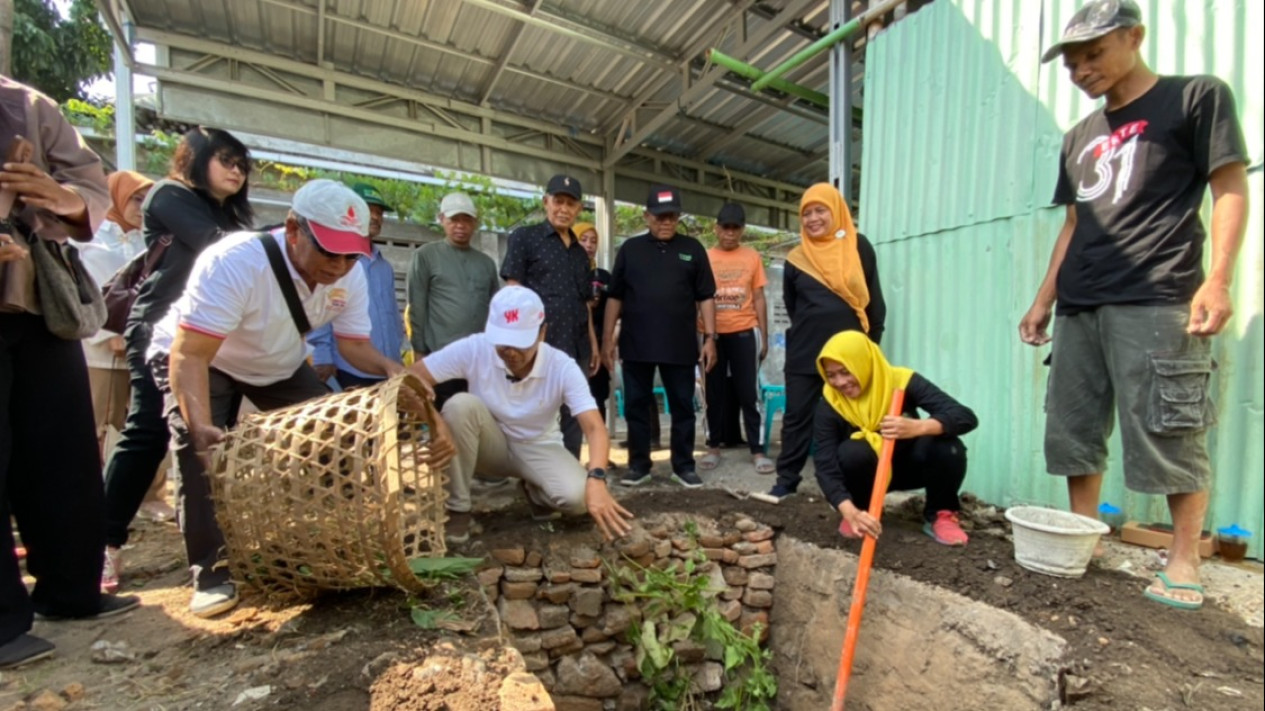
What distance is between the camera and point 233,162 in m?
2.40

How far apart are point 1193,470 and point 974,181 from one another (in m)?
1.81

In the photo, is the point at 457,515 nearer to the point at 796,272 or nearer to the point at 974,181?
the point at 796,272

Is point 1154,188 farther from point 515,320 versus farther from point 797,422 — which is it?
point 515,320

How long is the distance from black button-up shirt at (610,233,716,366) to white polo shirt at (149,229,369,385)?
5.65 ft

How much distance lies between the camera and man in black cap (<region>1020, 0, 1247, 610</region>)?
2.00 metres

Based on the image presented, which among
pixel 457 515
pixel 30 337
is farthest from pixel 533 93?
pixel 30 337

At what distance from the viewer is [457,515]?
2.80 metres

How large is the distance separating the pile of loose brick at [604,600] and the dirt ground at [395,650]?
0.64 meters

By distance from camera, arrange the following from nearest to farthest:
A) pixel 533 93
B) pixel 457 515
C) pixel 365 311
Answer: pixel 365 311 → pixel 457 515 → pixel 533 93

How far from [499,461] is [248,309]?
49.2 inches

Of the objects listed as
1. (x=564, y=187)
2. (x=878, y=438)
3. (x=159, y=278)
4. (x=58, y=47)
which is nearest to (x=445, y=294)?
(x=564, y=187)

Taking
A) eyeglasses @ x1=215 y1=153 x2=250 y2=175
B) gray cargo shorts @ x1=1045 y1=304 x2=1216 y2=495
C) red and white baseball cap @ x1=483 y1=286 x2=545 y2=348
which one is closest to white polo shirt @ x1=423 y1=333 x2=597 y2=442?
red and white baseball cap @ x1=483 y1=286 x2=545 y2=348

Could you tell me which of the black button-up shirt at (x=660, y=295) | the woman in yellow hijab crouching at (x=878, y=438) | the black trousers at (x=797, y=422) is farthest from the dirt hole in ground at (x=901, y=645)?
the black button-up shirt at (x=660, y=295)

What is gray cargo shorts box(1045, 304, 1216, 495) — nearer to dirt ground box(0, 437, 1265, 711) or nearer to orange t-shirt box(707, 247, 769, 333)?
dirt ground box(0, 437, 1265, 711)
